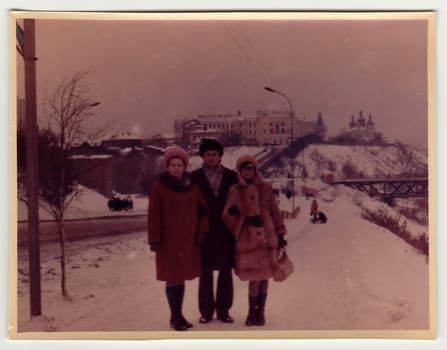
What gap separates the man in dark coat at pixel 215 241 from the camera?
0.89 m

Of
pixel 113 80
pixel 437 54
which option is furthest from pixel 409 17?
pixel 113 80

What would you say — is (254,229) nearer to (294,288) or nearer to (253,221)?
(253,221)

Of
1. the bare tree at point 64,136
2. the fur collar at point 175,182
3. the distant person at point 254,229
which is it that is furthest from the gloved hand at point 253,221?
the bare tree at point 64,136

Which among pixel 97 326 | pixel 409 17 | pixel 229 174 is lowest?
pixel 97 326

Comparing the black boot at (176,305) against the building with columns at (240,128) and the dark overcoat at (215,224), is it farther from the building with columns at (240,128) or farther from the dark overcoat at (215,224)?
the building with columns at (240,128)

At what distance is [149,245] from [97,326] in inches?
6.4

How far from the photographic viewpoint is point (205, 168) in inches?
35.1

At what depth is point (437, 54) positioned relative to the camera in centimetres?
91

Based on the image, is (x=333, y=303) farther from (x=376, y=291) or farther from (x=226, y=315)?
(x=226, y=315)

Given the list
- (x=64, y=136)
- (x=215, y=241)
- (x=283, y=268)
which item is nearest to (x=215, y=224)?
(x=215, y=241)

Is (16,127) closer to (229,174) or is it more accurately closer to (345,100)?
(229,174)

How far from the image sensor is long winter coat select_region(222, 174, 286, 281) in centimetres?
89

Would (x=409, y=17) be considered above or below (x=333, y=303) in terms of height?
above

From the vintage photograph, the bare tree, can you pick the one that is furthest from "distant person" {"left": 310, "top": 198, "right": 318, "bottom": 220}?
the bare tree
